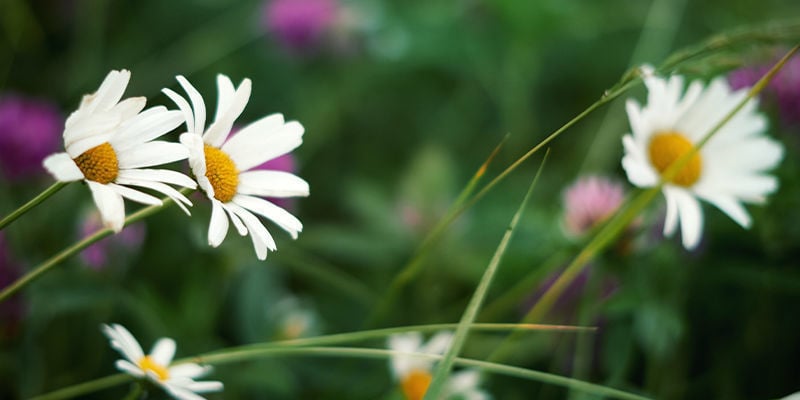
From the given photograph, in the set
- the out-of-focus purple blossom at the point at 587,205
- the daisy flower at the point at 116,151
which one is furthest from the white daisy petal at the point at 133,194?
the out-of-focus purple blossom at the point at 587,205

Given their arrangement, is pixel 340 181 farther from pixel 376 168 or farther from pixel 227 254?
pixel 227 254

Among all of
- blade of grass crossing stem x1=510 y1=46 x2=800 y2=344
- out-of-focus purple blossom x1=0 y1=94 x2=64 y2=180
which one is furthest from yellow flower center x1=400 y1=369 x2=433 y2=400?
out-of-focus purple blossom x1=0 y1=94 x2=64 y2=180

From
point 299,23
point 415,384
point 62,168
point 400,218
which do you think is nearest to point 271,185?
point 62,168

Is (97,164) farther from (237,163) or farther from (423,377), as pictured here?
(423,377)

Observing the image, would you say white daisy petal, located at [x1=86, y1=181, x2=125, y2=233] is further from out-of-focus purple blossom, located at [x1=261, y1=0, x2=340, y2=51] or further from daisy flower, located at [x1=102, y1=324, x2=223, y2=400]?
out-of-focus purple blossom, located at [x1=261, y1=0, x2=340, y2=51]

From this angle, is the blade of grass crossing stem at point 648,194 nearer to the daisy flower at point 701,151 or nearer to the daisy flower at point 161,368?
the daisy flower at point 701,151

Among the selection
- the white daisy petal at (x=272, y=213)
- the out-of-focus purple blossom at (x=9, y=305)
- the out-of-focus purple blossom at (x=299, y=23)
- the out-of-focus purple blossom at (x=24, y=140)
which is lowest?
the white daisy petal at (x=272, y=213)
